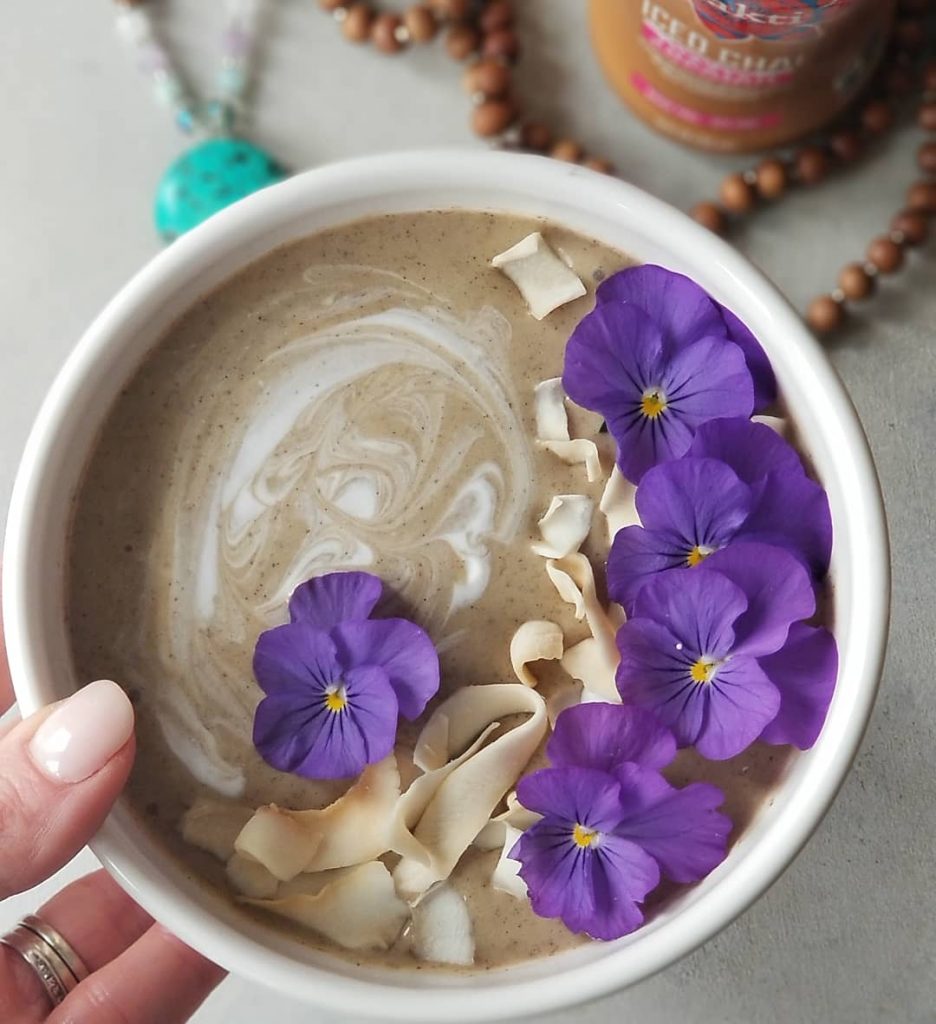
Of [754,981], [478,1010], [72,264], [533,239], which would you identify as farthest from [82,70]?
[754,981]

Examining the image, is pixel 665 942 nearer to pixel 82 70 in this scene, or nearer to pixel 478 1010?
pixel 478 1010

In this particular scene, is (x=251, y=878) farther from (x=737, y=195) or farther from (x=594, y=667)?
(x=737, y=195)

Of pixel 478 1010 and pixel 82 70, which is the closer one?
pixel 478 1010

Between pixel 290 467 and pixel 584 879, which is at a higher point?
pixel 290 467

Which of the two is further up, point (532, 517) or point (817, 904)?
point (532, 517)

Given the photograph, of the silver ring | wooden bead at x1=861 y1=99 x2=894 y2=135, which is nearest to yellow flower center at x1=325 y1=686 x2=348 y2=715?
the silver ring

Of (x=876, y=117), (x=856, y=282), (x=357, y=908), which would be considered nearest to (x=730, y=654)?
(x=357, y=908)

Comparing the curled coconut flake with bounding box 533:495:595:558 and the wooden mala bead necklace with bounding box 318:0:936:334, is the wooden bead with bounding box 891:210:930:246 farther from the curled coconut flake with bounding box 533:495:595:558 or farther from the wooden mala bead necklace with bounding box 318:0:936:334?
the curled coconut flake with bounding box 533:495:595:558
